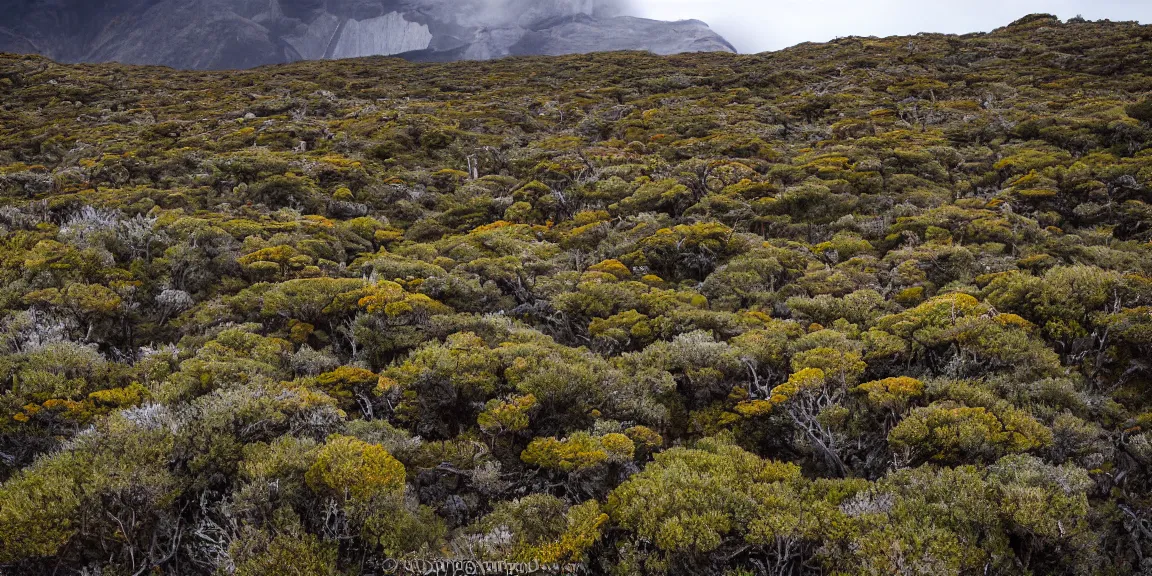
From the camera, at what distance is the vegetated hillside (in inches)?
205

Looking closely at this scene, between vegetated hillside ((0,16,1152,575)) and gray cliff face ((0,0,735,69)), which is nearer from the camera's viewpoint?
vegetated hillside ((0,16,1152,575))

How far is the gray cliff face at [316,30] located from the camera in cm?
8512

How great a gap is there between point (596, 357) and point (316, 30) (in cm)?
11173

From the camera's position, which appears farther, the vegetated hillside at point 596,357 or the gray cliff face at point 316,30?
the gray cliff face at point 316,30

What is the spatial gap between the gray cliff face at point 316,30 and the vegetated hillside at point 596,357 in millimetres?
79014

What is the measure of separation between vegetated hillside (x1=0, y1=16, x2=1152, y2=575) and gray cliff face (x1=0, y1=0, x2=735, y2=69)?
79014mm

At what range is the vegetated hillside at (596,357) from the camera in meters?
5.21

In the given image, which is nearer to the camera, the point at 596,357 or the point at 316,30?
the point at 596,357

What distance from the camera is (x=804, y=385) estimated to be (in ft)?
24.5

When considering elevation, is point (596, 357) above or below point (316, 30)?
below

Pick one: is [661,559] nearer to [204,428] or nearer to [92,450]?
[204,428]

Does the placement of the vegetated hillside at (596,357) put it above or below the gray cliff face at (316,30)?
below

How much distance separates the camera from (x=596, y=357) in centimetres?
884

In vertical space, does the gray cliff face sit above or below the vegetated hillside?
above
